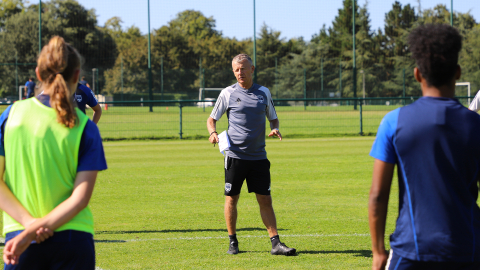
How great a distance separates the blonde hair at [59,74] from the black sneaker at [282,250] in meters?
3.47

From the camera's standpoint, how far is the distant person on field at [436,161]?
2.33 metres

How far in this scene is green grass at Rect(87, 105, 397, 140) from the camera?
68.3ft

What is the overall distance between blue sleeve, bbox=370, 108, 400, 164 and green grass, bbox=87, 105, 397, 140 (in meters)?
18.2

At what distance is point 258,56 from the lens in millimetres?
63719

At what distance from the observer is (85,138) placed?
94.6 inches

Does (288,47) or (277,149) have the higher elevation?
(288,47)

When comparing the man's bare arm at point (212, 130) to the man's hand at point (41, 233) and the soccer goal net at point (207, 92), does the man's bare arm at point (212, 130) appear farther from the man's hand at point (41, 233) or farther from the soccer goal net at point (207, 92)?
the soccer goal net at point (207, 92)

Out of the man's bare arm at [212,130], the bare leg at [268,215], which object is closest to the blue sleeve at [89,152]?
the man's bare arm at [212,130]

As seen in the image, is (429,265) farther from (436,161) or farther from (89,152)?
(89,152)

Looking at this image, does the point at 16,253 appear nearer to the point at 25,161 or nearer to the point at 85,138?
the point at 25,161

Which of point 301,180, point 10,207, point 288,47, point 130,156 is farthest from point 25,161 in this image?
point 288,47

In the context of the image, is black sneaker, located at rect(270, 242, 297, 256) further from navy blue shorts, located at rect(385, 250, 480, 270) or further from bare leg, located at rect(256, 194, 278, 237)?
navy blue shorts, located at rect(385, 250, 480, 270)

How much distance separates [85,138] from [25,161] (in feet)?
0.95

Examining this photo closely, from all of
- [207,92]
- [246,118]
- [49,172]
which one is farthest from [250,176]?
[207,92]
